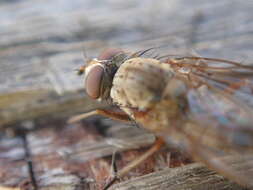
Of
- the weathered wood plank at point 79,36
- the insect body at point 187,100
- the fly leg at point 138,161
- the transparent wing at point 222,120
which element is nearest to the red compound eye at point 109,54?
the insect body at point 187,100

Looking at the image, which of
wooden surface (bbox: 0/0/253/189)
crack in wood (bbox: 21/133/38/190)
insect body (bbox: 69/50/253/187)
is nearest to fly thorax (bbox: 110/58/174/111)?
insect body (bbox: 69/50/253/187)

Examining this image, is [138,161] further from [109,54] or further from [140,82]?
[109,54]

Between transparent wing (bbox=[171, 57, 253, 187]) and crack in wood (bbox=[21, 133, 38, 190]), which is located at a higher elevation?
transparent wing (bbox=[171, 57, 253, 187])

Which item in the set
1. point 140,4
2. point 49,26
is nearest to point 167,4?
point 140,4

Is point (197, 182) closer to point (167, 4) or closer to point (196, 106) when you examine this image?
point (196, 106)

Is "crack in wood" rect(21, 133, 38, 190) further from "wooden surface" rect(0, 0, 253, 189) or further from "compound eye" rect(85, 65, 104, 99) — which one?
"compound eye" rect(85, 65, 104, 99)

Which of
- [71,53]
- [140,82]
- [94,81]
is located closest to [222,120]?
[140,82]
